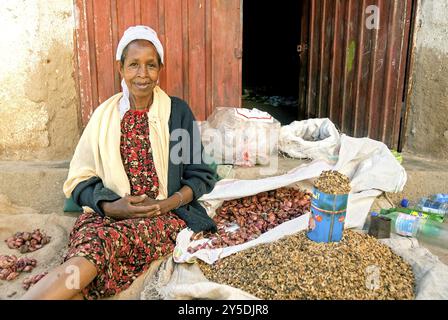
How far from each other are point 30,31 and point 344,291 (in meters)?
3.01

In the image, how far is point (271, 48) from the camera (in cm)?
984

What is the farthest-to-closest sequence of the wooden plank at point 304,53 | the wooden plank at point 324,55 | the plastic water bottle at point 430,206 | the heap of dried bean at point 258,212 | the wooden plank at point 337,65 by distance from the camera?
the wooden plank at point 304,53, the wooden plank at point 324,55, the wooden plank at point 337,65, the plastic water bottle at point 430,206, the heap of dried bean at point 258,212

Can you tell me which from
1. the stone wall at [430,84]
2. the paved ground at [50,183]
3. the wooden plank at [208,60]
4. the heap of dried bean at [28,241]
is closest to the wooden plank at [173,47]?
the wooden plank at [208,60]

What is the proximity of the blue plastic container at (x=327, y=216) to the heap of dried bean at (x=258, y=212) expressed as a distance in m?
0.66

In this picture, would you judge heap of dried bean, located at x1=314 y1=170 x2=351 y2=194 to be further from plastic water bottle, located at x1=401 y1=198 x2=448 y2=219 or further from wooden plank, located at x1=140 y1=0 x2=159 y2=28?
wooden plank, located at x1=140 y1=0 x2=159 y2=28

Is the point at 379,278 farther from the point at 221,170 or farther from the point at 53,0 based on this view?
the point at 53,0

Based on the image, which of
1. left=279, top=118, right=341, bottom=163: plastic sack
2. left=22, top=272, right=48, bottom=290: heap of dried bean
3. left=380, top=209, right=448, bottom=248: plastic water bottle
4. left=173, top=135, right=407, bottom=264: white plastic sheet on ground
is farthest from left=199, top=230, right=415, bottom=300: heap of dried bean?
left=279, top=118, right=341, bottom=163: plastic sack

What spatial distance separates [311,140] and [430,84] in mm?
1144

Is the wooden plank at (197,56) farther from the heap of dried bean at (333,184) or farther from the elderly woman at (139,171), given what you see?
the heap of dried bean at (333,184)

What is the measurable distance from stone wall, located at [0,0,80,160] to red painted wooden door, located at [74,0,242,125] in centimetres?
11

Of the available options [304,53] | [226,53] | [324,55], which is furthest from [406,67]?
[226,53]

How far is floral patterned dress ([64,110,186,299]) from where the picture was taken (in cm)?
223

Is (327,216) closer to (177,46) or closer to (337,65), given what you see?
(177,46)

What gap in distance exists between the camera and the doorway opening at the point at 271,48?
8.96 m
